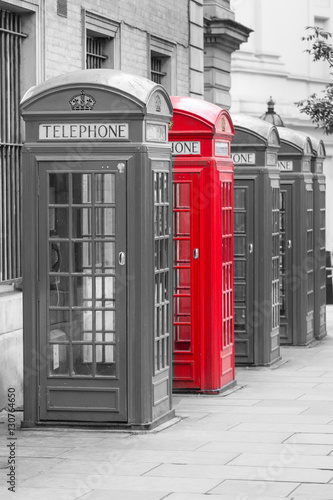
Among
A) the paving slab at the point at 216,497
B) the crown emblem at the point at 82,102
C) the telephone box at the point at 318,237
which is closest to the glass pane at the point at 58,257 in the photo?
the crown emblem at the point at 82,102

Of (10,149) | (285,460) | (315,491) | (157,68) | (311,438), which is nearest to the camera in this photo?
(315,491)

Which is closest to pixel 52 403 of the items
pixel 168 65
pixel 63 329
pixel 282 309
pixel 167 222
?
pixel 63 329

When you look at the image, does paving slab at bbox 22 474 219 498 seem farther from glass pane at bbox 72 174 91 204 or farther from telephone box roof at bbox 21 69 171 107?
telephone box roof at bbox 21 69 171 107

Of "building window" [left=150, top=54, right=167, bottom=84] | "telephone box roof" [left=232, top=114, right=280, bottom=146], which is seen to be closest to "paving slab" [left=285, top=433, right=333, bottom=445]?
"telephone box roof" [left=232, top=114, right=280, bottom=146]

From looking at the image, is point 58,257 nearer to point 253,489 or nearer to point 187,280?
point 187,280

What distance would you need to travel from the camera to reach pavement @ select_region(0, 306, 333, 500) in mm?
7020

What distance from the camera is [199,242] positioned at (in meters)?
10.6

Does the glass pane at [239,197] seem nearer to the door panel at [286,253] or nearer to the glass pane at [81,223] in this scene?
the door panel at [286,253]

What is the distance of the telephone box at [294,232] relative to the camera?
47.2 ft

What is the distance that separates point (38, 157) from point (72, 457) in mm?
2237

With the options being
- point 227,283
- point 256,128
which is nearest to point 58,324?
point 227,283

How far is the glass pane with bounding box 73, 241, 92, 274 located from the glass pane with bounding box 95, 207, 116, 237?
134mm

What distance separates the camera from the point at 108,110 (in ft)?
28.7

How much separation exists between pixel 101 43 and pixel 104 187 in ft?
18.6
